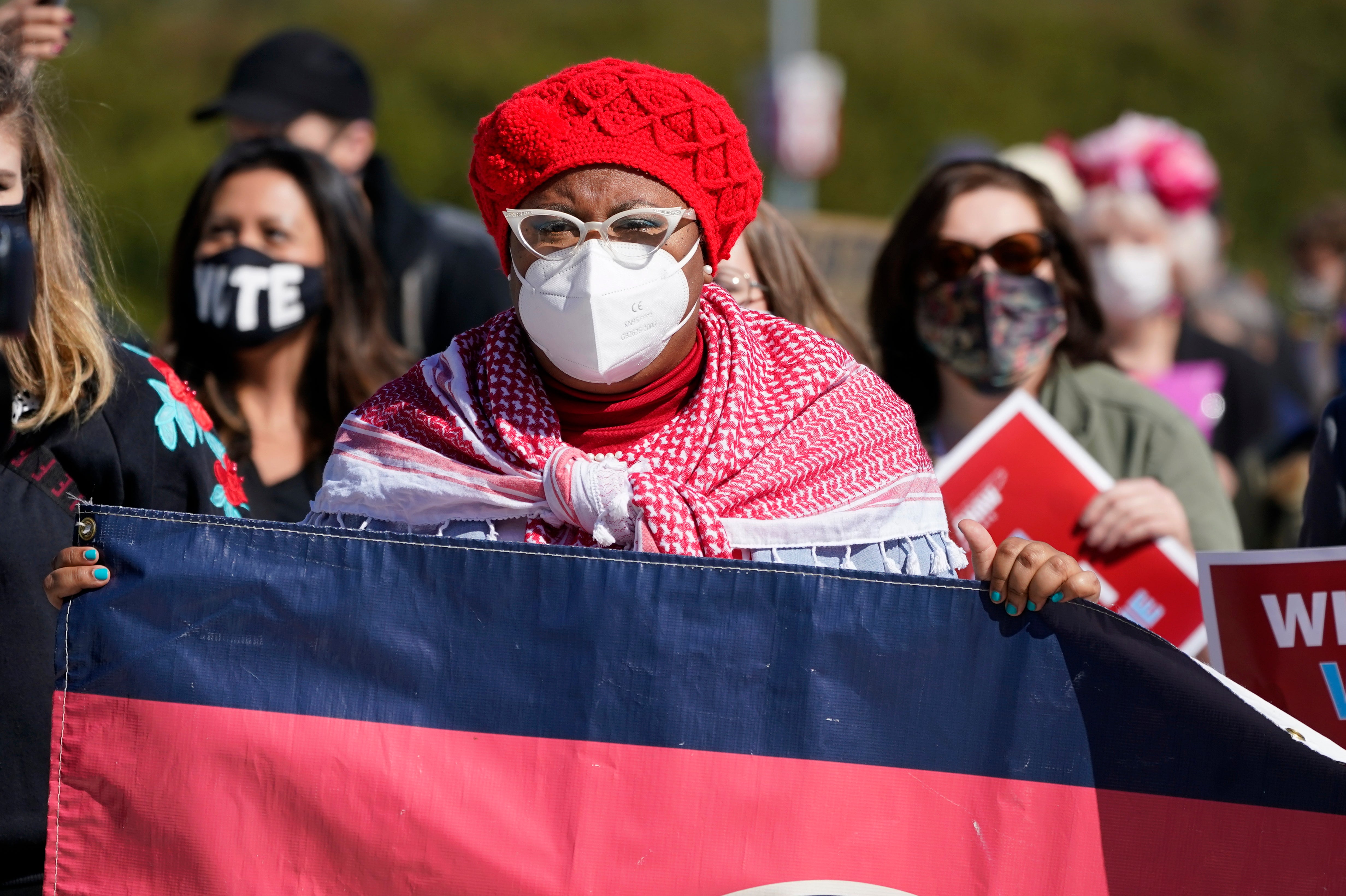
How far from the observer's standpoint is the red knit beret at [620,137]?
2.29m

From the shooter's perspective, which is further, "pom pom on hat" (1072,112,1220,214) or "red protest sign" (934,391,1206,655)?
"pom pom on hat" (1072,112,1220,214)

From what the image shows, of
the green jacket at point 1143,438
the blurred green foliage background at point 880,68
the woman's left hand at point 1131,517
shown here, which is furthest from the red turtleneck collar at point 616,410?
the blurred green foliage background at point 880,68

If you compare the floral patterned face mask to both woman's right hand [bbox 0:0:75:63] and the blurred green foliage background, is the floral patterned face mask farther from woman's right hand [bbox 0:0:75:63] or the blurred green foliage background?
the blurred green foliage background

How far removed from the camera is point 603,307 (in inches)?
91.4

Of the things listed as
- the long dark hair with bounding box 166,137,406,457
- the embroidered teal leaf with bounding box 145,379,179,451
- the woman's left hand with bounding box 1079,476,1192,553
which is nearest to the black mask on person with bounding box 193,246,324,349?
the long dark hair with bounding box 166,137,406,457

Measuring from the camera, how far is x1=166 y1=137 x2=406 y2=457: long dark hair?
408cm

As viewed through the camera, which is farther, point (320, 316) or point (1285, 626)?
point (320, 316)

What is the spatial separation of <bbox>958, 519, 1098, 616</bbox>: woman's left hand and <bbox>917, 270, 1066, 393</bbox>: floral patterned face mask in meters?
1.57

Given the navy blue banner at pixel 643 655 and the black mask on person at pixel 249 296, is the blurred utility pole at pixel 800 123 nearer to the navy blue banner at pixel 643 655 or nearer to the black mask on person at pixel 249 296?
the black mask on person at pixel 249 296

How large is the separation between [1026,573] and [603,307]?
734mm

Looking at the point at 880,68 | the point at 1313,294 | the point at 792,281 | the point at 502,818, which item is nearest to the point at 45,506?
the point at 502,818

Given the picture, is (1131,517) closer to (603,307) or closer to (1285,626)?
(1285,626)

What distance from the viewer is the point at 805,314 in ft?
11.3

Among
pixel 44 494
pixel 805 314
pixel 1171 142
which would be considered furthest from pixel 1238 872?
pixel 1171 142
